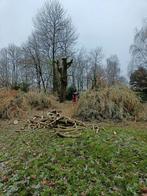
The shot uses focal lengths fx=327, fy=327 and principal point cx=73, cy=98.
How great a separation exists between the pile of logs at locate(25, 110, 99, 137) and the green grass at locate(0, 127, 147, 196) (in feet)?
1.61

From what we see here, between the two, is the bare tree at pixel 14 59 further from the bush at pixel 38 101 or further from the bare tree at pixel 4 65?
the bush at pixel 38 101

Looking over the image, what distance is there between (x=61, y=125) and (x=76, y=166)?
12.0 feet

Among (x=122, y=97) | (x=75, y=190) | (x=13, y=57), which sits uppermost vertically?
(x=13, y=57)

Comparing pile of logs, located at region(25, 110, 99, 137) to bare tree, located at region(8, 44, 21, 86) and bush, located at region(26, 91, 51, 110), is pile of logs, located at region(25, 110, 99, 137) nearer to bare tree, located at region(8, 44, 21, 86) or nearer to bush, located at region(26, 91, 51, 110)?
bush, located at region(26, 91, 51, 110)

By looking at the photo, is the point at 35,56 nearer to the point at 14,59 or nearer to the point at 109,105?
the point at 14,59

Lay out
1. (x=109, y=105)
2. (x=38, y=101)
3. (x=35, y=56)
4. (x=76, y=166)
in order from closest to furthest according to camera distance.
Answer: (x=76, y=166) < (x=109, y=105) < (x=38, y=101) < (x=35, y=56)

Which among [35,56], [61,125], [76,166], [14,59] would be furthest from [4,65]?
[76,166]

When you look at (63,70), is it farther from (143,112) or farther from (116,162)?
(116,162)

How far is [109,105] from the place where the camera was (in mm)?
12164

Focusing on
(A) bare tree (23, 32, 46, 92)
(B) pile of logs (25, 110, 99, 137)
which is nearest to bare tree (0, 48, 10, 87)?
(A) bare tree (23, 32, 46, 92)

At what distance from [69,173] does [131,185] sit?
3.31 ft

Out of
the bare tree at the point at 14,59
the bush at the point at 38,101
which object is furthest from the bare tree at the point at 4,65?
the bush at the point at 38,101

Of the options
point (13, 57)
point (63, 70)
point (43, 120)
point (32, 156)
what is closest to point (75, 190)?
point (32, 156)

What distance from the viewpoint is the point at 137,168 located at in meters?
Answer: 5.49
